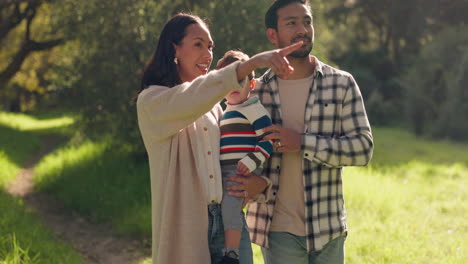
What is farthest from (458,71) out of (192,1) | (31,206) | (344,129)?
(344,129)

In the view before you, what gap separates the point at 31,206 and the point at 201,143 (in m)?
7.38

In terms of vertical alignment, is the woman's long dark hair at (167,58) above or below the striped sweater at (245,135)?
above

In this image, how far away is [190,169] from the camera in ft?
9.58

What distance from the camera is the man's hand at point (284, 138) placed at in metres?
3.03

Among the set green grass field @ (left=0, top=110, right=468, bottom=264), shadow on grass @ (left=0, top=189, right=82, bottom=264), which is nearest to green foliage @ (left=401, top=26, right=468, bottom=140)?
green grass field @ (left=0, top=110, right=468, bottom=264)

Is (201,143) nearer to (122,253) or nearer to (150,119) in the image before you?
(150,119)

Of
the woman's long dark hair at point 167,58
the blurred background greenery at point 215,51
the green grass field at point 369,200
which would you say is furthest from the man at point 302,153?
the green grass field at point 369,200

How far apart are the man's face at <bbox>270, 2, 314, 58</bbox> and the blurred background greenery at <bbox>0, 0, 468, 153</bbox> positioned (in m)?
0.89

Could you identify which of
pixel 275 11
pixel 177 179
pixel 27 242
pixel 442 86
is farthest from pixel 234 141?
pixel 442 86

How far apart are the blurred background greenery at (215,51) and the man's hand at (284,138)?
1392 mm

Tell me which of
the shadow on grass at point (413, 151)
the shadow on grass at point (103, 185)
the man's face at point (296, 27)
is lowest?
the shadow on grass at point (413, 151)

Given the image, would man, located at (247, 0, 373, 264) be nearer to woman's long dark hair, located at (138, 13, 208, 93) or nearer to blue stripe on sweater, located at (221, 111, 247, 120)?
blue stripe on sweater, located at (221, 111, 247, 120)

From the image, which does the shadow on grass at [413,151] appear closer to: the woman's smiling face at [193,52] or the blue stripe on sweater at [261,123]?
the blue stripe on sweater at [261,123]

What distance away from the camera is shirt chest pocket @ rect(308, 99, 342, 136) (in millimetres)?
3332
